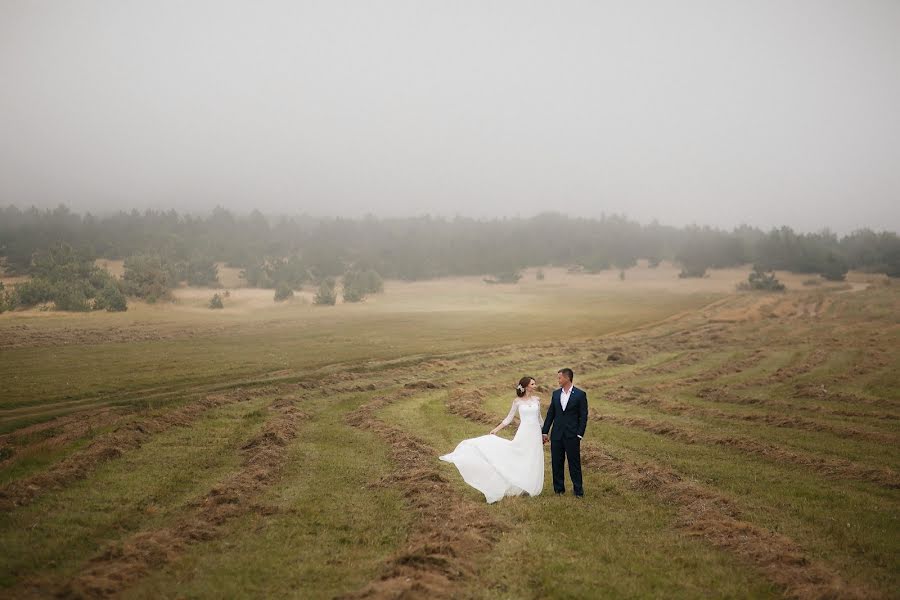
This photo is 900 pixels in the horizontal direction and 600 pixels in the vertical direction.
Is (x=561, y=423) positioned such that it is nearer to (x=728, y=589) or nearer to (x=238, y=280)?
(x=728, y=589)

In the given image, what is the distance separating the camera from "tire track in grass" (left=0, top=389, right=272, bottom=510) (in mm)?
13906

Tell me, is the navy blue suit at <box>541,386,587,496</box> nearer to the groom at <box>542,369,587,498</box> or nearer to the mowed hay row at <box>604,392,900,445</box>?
the groom at <box>542,369,587,498</box>

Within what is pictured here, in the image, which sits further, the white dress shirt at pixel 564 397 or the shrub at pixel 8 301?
the shrub at pixel 8 301

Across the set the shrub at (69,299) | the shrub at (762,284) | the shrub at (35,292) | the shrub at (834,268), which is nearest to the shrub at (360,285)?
the shrub at (69,299)

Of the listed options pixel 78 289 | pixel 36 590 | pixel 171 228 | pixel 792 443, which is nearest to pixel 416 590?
pixel 36 590

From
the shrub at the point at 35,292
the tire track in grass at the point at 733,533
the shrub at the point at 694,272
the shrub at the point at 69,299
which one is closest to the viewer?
the tire track in grass at the point at 733,533

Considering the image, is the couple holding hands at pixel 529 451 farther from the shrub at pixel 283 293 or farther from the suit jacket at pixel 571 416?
the shrub at pixel 283 293

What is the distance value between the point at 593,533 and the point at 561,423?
9.70ft

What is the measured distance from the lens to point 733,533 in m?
11.6

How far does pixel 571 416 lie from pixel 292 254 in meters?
152

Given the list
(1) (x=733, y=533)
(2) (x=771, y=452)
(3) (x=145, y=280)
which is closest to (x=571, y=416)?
(1) (x=733, y=533)

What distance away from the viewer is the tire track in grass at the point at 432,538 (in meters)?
9.08

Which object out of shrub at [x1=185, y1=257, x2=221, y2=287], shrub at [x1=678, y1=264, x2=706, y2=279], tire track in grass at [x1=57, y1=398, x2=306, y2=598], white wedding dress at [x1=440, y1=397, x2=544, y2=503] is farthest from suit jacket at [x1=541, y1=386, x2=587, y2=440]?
shrub at [x1=678, y1=264, x2=706, y2=279]

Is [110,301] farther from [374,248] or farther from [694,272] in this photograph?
[694,272]
